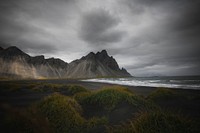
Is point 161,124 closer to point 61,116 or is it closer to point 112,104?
point 112,104

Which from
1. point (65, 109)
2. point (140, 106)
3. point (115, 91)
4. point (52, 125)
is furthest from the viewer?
point (115, 91)

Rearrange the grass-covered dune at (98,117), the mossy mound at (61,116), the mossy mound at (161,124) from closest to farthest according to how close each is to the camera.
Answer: the mossy mound at (161,124) → the grass-covered dune at (98,117) → the mossy mound at (61,116)

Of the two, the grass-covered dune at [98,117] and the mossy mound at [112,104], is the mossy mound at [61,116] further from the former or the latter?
the mossy mound at [112,104]

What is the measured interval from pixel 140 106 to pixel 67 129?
14.3 feet

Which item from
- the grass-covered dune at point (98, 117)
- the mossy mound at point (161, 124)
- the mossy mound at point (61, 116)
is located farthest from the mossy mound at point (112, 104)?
the mossy mound at point (161, 124)

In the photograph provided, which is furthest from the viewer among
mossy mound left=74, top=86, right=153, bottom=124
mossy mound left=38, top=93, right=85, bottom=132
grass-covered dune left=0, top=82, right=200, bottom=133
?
mossy mound left=74, top=86, right=153, bottom=124

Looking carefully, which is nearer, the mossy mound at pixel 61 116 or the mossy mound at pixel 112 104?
the mossy mound at pixel 61 116

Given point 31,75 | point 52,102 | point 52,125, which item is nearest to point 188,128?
point 52,125

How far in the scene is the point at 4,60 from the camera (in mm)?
156375

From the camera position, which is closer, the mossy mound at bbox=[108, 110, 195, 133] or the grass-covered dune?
the mossy mound at bbox=[108, 110, 195, 133]

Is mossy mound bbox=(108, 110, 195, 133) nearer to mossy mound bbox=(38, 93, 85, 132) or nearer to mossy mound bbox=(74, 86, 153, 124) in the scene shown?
mossy mound bbox=(74, 86, 153, 124)

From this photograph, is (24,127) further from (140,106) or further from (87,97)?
(140,106)

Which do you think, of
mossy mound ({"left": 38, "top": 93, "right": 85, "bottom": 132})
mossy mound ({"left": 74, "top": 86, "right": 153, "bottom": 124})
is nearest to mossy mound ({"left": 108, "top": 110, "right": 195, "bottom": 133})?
mossy mound ({"left": 74, "top": 86, "right": 153, "bottom": 124})

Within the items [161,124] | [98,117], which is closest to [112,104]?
[98,117]
